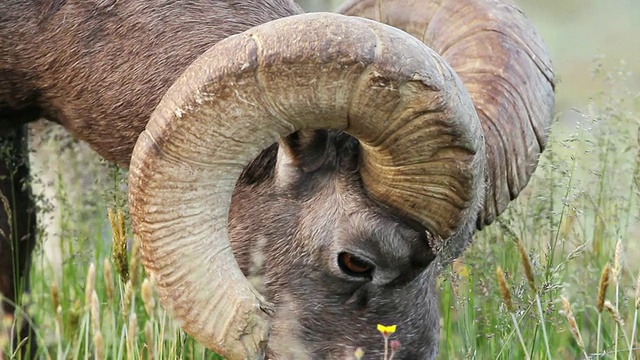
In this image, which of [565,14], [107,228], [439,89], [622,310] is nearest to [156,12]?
[439,89]

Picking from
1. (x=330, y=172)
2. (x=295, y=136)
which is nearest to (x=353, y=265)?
(x=330, y=172)

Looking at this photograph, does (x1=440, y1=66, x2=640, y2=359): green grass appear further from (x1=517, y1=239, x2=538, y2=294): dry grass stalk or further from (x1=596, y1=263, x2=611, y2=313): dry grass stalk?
(x1=596, y1=263, x2=611, y2=313): dry grass stalk

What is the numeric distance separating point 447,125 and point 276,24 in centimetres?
67

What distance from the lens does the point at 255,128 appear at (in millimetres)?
4191

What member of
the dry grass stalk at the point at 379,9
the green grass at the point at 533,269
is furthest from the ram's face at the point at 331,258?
the dry grass stalk at the point at 379,9

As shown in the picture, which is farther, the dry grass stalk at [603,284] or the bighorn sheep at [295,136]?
the bighorn sheep at [295,136]

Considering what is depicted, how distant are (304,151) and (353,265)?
0.48 meters

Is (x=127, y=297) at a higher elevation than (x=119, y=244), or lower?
lower

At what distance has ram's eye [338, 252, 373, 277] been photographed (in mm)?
4500

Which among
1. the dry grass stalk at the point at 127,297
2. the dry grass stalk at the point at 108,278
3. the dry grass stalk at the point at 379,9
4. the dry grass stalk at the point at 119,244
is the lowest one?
the dry grass stalk at the point at 127,297

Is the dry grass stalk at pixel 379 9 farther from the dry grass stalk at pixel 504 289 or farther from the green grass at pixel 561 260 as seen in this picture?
the dry grass stalk at pixel 504 289

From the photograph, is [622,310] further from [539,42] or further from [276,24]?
[276,24]

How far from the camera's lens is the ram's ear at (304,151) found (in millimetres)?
4562

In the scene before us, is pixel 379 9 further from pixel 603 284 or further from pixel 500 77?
pixel 603 284
